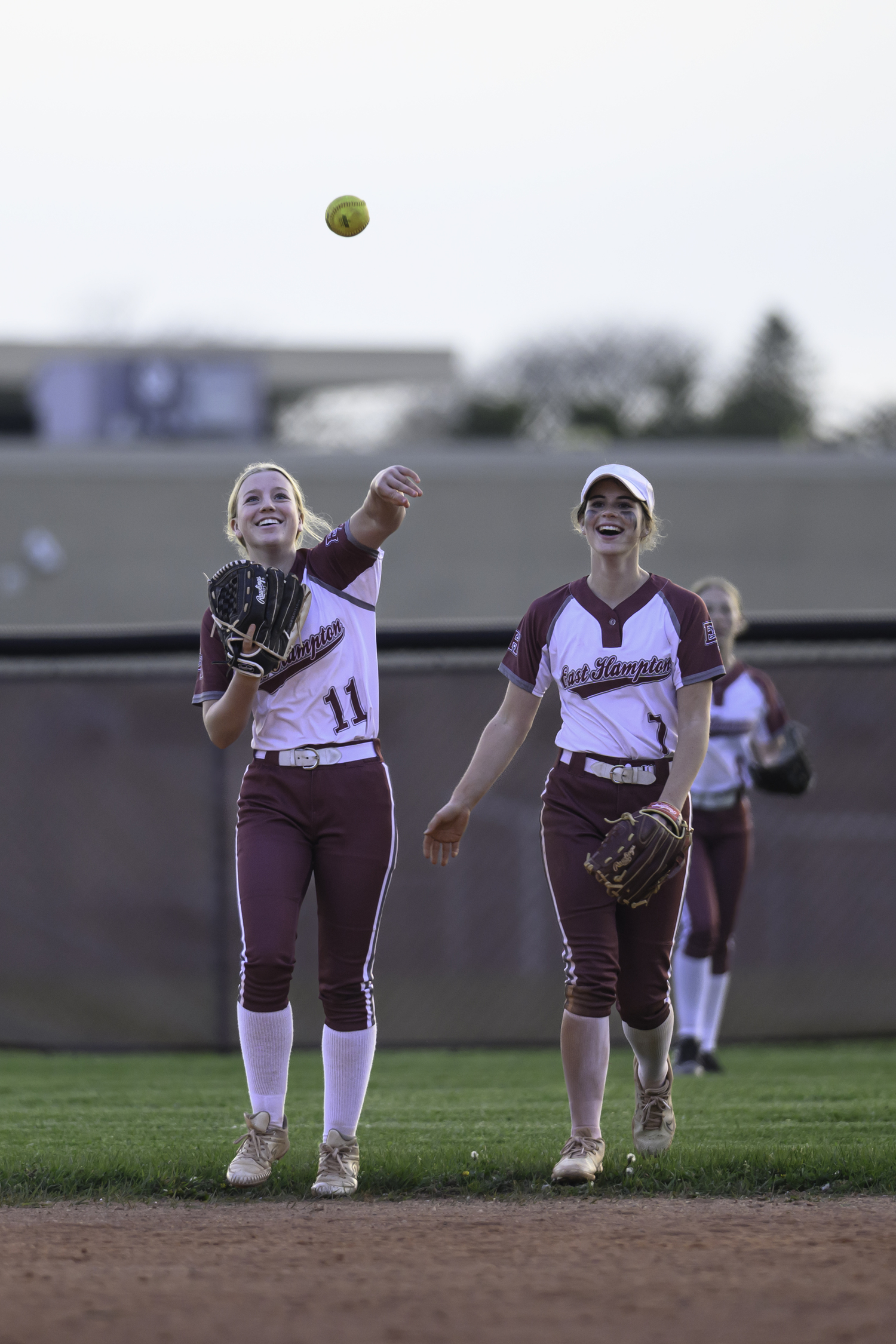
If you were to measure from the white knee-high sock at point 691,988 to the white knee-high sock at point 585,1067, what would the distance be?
110 inches

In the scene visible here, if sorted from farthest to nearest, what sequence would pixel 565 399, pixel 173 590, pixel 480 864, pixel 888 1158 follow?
pixel 565 399
pixel 173 590
pixel 480 864
pixel 888 1158

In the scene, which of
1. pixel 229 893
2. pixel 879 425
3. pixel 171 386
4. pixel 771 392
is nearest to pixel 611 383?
pixel 771 392

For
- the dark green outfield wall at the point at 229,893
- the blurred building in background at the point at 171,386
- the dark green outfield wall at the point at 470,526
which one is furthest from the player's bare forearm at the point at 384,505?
the blurred building in background at the point at 171,386

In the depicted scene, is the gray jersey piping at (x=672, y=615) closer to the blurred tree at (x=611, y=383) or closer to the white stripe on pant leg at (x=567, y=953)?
the white stripe on pant leg at (x=567, y=953)

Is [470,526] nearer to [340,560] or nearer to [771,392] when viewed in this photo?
[340,560]

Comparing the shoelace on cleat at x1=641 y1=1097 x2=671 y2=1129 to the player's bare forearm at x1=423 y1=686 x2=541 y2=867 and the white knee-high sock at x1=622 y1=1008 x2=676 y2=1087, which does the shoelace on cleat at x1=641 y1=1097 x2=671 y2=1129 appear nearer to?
the white knee-high sock at x1=622 y1=1008 x2=676 y2=1087

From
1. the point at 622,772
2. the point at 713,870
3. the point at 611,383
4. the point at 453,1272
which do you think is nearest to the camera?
the point at 453,1272

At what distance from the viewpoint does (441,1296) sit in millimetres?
3008

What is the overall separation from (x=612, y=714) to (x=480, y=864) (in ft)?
19.3

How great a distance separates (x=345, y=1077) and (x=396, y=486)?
1.58 metres

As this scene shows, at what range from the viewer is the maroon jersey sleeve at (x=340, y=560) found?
169 inches

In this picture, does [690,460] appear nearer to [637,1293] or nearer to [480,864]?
[480,864]

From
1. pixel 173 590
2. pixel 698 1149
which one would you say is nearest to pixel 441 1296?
pixel 698 1149

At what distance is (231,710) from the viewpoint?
4.20 meters
